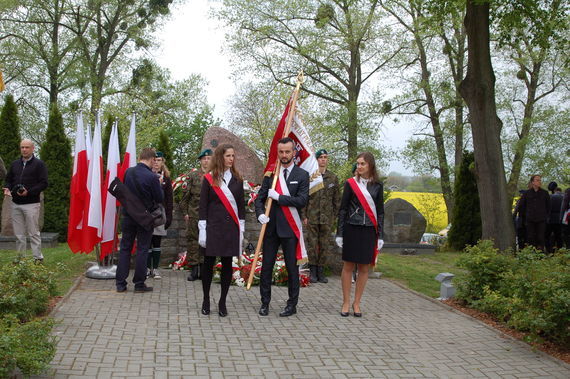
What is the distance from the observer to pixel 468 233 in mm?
17359

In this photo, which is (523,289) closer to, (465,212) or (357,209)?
(357,209)

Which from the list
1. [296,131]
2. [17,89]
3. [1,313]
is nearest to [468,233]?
[296,131]

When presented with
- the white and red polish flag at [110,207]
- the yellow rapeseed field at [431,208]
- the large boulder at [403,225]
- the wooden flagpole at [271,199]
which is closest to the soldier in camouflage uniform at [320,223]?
the wooden flagpole at [271,199]

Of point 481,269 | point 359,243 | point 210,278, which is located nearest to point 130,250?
point 210,278

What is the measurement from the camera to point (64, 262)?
422 inches

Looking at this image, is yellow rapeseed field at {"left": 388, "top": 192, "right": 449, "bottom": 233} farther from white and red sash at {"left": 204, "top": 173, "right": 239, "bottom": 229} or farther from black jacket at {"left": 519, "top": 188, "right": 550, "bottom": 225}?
white and red sash at {"left": 204, "top": 173, "right": 239, "bottom": 229}

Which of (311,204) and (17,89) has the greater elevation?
(17,89)

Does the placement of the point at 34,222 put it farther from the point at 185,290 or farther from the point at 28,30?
the point at 28,30

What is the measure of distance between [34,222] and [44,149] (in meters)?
8.55

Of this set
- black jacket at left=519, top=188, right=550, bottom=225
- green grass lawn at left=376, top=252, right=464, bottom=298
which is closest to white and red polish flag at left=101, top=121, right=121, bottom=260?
green grass lawn at left=376, top=252, right=464, bottom=298

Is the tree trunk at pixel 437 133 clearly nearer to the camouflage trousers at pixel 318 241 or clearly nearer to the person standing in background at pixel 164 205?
the camouflage trousers at pixel 318 241

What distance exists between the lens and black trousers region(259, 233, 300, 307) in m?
7.13

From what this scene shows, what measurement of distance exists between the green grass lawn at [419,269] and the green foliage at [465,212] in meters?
1.09

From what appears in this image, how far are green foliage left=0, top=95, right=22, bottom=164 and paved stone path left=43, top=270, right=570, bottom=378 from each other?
950 cm
